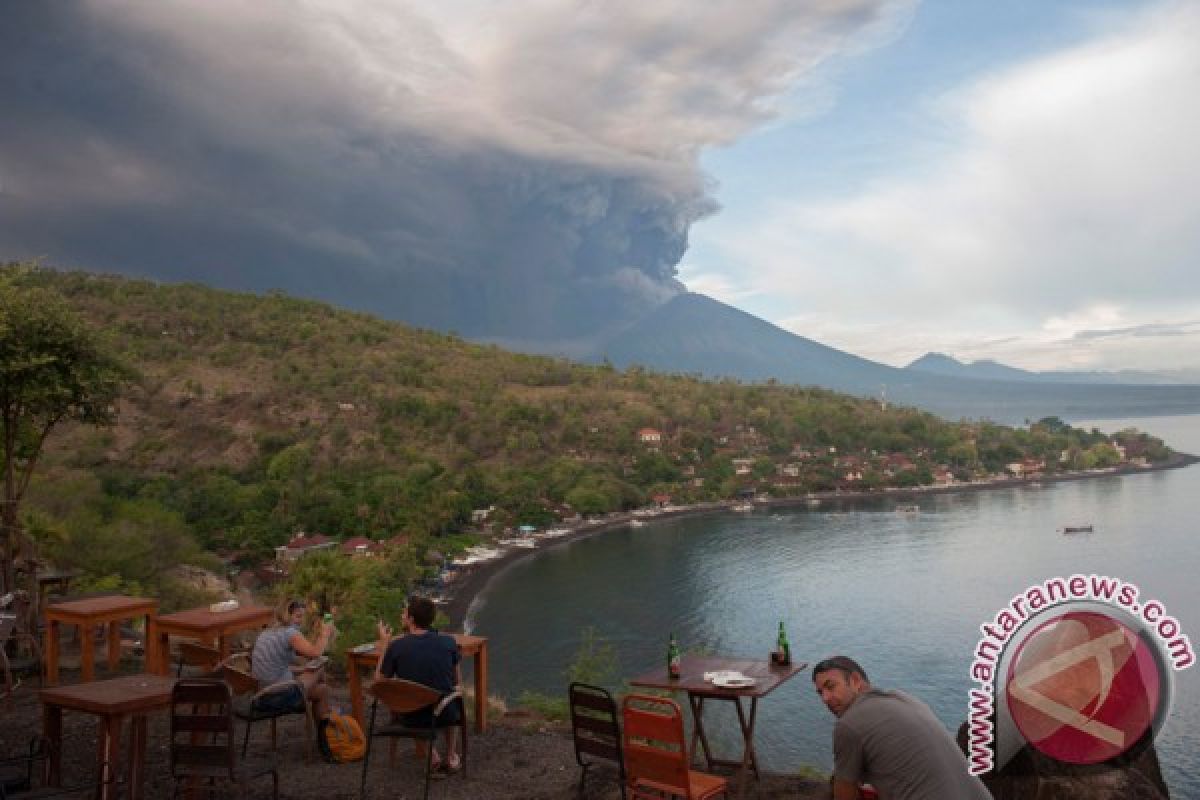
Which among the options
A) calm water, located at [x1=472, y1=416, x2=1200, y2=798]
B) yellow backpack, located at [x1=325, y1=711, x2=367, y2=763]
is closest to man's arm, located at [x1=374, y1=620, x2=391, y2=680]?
yellow backpack, located at [x1=325, y1=711, x2=367, y2=763]

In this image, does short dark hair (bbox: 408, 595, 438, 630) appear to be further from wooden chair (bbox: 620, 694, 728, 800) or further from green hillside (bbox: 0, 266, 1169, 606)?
green hillside (bbox: 0, 266, 1169, 606)

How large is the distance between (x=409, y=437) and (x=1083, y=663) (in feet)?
214

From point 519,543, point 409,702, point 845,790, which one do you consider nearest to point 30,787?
point 409,702

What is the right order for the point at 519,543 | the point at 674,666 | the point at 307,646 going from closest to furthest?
the point at 307,646, the point at 674,666, the point at 519,543

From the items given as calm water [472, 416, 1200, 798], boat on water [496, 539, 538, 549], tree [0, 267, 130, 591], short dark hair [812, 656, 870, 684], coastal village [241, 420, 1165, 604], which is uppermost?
tree [0, 267, 130, 591]

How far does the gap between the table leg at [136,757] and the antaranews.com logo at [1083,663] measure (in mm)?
3506

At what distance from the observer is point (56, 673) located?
6027 mm

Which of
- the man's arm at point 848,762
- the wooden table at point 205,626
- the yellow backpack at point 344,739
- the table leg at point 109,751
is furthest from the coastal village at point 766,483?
the man's arm at point 848,762

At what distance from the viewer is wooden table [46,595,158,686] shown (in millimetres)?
5590

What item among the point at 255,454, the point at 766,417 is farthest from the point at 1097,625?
the point at 766,417

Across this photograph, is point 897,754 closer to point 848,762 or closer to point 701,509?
point 848,762

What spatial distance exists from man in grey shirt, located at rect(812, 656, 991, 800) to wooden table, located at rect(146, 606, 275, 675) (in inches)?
166

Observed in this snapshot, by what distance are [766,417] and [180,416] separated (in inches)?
2268

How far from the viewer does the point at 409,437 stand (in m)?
65.6
